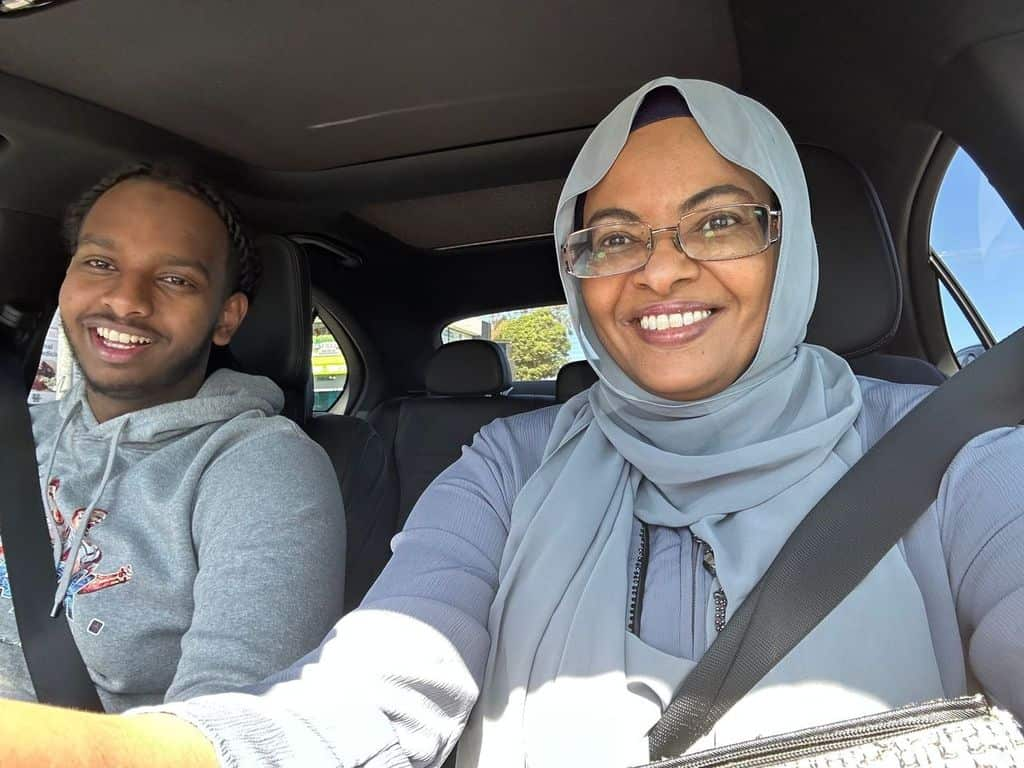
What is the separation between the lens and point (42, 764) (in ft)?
1.92

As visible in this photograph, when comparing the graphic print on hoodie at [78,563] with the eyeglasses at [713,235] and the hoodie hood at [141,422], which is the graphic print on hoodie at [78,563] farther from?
the eyeglasses at [713,235]

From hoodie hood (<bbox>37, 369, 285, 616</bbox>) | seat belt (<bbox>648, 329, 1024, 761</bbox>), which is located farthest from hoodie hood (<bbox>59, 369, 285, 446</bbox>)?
seat belt (<bbox>648, 329, 1024, 761</bbox>)

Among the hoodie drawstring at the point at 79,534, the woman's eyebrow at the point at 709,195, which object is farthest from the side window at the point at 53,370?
the woman's eyebrow at the point at 709,195

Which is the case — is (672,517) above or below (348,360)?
below

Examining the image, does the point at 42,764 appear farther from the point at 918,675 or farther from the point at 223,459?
the point at 223,459

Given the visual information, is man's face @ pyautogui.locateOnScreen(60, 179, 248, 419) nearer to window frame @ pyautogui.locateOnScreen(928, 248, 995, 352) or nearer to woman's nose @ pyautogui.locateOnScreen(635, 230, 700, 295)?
woman's nose @ pyautogui.locateOnScreen(635, 230, 700, 295)

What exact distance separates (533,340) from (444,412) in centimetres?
137

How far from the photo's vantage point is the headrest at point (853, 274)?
1.57 m

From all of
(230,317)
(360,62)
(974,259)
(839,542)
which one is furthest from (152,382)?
(974,259)

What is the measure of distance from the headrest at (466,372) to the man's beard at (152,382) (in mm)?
1216

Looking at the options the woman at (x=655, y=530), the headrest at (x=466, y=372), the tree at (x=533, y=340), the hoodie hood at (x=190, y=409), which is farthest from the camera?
Result: the tree at (x=533, y=340)

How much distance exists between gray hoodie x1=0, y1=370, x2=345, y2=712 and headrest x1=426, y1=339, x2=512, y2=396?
1249mm

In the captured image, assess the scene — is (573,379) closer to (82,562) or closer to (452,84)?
(452,84)

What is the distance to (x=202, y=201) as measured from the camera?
1914 mm
